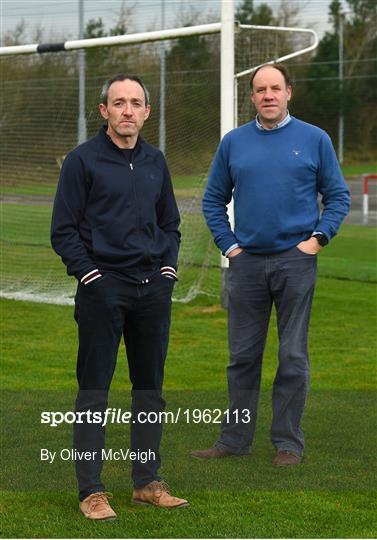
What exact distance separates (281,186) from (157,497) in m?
1.76

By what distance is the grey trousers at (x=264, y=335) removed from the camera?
21.1ft

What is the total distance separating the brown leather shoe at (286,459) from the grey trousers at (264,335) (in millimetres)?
46

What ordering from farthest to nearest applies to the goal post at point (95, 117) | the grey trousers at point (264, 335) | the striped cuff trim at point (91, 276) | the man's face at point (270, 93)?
1. the goal post at point (95, 117)
2. the grey trousers at point (264, 335)
3. the man's face at point (270, 93)
4. the striped cuff trim at point (91, 276)

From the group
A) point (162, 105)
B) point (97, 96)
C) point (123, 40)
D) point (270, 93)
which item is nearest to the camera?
point (270, 93)

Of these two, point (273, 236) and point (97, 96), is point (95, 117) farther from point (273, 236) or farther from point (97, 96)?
point (273, 236)

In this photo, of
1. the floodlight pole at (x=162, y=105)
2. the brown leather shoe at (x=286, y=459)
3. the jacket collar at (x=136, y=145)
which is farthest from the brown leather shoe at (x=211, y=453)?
the floodlight pole at (x=162, y=105)

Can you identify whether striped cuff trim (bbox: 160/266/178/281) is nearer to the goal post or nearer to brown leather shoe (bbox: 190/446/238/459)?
brown leather shoe (bbox: 190/446/238/459)

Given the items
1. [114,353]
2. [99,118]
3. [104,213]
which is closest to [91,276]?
[104,213]

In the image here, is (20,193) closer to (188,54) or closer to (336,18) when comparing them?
(188,54)

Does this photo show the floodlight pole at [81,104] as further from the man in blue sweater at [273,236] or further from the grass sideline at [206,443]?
the man in blue sweater at [273,236]

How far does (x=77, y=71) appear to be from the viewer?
556 inches

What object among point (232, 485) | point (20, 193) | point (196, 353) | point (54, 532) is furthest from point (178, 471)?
point (20, 193)

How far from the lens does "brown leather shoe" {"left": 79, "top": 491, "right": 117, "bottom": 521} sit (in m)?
5.25

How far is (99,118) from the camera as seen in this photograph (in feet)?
43.1
